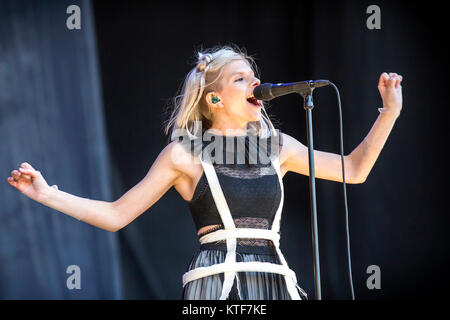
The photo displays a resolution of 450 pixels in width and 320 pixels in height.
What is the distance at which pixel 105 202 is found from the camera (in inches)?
75.5

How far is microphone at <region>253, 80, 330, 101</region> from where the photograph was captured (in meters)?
1.63

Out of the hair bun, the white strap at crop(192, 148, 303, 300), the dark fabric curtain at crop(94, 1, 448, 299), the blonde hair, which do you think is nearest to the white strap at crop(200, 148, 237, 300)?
the white strap at crop(192, 148, 303, 300)

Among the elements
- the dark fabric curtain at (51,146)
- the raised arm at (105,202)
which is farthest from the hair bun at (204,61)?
the dark fabric curtain at (51,146)

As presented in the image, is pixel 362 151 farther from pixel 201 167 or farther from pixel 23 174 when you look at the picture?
pixel 23 174

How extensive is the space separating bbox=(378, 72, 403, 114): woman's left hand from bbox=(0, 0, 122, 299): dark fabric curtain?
162 cm

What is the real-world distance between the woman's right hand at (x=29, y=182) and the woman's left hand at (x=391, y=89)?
1028 millimetres

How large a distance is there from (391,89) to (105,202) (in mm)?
931

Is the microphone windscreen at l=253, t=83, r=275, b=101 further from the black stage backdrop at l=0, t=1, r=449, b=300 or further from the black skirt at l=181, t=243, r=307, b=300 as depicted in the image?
the black stage backdrop at l=0, t=1, r=449, b=300

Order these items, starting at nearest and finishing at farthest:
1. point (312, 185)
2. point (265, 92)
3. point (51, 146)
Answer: point (312, 185) < point (265, 92) < point (51, 146)

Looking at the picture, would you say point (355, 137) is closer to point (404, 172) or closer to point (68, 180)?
point (404, 172)

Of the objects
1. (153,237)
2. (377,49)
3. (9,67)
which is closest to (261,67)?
(377,49)

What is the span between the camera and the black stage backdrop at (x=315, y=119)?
300 cm

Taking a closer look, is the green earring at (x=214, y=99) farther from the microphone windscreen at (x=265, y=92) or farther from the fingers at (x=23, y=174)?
the fingers at (x=23, y=174)

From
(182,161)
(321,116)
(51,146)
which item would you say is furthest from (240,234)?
(321,116)
